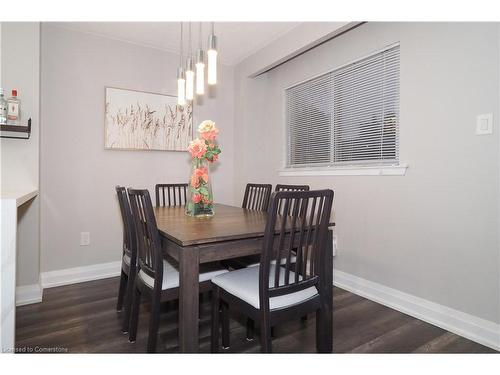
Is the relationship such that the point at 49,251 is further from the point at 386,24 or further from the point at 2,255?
the point at 386,24

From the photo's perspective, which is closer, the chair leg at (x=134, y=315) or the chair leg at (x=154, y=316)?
the chair leg at (x=154, y=316)

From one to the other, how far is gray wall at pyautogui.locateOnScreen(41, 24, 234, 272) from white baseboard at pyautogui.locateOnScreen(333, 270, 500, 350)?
7.33ft

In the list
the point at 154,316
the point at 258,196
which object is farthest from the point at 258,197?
the point at 154,316

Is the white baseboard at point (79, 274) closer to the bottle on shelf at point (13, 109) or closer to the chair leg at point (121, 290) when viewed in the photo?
the chair leg at point (121, 290)

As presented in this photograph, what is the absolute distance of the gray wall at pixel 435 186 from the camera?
1.75 metres

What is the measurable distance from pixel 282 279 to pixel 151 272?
700mm

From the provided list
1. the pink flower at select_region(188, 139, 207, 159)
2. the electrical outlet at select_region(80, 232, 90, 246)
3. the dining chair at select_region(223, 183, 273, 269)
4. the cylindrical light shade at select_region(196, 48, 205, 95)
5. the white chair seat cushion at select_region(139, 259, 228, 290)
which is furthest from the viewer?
the electrical outlet at select_region(80, 232, 90, 246)

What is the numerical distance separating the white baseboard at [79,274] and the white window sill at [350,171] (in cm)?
204

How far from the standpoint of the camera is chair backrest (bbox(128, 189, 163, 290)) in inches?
58.4

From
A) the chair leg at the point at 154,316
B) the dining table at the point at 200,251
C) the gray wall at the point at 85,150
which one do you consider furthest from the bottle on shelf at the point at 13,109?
the chair leg at the point at 154,316

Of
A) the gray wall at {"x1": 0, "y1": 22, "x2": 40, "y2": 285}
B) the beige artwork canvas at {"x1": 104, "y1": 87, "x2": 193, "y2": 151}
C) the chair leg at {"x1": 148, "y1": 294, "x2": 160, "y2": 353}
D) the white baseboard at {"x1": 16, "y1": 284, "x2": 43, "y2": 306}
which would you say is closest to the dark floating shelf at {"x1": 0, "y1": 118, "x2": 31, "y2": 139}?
the gray wall at {"x1": 0, "y1": 22, "x2": 40, "y2": 285}

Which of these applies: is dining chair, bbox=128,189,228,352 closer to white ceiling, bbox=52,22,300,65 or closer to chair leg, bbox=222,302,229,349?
chair leg, bbox=222,302,229,349
